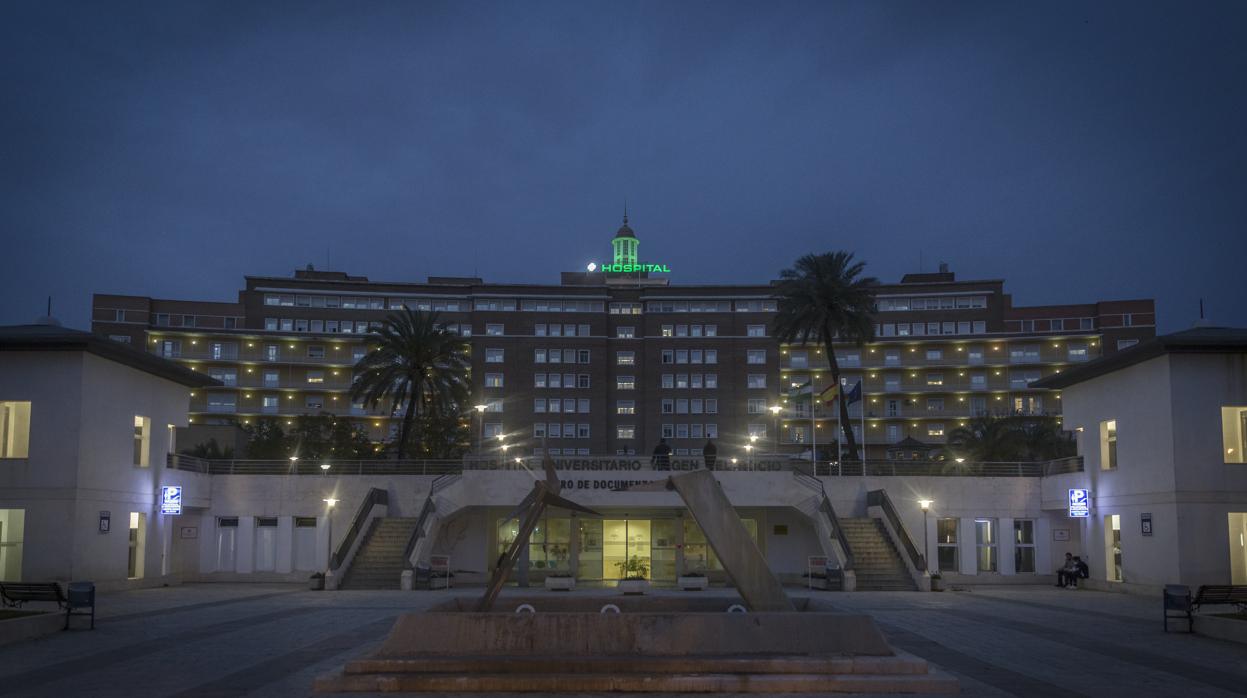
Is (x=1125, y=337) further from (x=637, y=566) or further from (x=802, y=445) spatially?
(x=637, y=566)

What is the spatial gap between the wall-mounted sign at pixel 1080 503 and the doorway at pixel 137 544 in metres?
A: 33.6

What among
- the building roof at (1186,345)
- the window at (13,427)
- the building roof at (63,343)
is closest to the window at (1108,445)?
the building roof at (1186,345)

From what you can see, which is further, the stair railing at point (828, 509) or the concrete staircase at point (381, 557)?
the stair railing at point (828, 509)

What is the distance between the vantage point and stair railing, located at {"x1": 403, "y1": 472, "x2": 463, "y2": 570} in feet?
129

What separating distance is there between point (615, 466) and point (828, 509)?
848 centimetres

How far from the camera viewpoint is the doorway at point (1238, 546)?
3338 centimetres

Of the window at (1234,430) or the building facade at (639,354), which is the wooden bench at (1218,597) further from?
the building facade at (639,354)

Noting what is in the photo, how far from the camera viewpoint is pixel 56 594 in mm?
24297

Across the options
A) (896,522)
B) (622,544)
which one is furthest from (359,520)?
(896,522)

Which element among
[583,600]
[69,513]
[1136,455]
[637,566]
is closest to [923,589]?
[1136,455]

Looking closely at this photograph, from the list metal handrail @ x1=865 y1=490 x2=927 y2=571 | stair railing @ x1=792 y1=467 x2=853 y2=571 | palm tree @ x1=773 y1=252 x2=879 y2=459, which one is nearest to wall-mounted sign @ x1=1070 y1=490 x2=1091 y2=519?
metal handrail @ x1=865 y1=490 x2=927 y2=571

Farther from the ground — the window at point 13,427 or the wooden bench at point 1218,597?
the window at point 13,427

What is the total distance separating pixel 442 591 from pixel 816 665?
23865 mm

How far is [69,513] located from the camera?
33.1m
